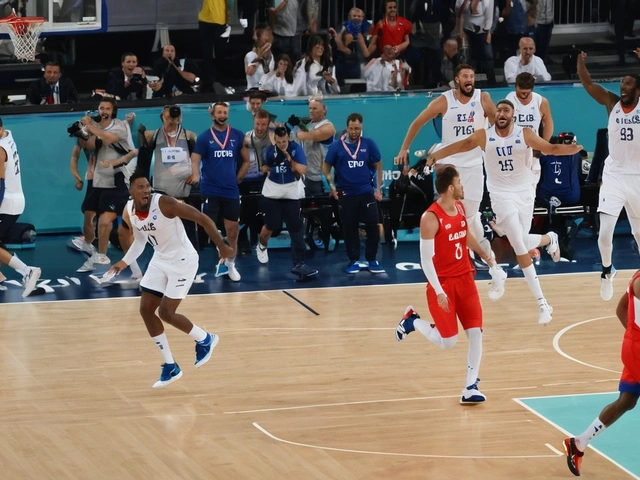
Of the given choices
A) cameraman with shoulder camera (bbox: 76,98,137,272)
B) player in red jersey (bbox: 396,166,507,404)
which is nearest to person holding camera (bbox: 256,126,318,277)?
cameraman with shoulder camera (bbox: 76,98,137,272)

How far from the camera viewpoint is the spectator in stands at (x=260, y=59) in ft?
58.6

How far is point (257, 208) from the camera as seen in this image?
1652 cm

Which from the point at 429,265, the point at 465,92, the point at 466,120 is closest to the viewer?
the point at 429,265

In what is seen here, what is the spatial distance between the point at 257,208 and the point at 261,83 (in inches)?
90.9

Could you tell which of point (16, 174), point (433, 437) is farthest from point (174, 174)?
point (433, 437)

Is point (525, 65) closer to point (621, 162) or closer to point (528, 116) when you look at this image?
point (528, 116)

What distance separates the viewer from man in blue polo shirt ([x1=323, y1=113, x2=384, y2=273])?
15.2 meters

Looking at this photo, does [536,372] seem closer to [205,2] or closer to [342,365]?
[342,365]

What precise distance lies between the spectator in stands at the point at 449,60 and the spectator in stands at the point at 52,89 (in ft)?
18.7

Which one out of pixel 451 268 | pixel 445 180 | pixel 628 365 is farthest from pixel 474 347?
pixel 628 365

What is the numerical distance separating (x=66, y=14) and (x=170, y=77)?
1.83 meters

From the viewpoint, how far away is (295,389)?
10.4m

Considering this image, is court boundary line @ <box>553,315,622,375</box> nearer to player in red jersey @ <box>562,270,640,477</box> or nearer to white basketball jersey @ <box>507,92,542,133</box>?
white basketball jersey @ <box>507,92,542,133</box>

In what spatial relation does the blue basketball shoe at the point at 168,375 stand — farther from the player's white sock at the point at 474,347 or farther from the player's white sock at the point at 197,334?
the player's white sock at the point at 474,347
